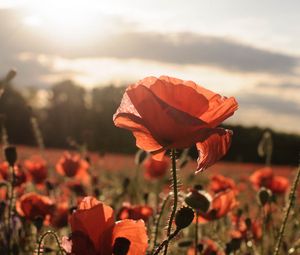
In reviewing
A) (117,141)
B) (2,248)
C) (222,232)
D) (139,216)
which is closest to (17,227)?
(2,248)

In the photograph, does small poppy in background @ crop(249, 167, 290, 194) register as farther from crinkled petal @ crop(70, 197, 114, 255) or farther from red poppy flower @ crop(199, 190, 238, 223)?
crinkled petal @ crop(70, 197, 114, 255)

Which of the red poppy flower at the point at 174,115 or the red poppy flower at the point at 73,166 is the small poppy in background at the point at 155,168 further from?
the red poppy flower at the point at 174,115

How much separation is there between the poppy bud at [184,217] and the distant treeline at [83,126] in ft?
75.8

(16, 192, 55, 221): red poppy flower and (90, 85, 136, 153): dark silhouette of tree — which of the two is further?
(90, 85, 136, 153): dark silhouette of tree

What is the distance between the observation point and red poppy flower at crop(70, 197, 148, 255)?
Result: 146 centimetres

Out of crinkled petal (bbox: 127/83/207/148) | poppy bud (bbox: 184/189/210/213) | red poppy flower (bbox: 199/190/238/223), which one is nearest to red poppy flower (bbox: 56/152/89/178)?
red poppy flower (bbox: 199/190/238/223)

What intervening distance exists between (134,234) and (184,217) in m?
0.13

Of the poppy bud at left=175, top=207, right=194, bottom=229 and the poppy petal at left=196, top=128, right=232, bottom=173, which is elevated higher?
the poppy petal at left=196, top=128, right=232, bottom=173

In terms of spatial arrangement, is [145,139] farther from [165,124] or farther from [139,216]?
[139,216]

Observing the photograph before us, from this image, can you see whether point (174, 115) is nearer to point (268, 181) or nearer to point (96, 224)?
point (96, 224)

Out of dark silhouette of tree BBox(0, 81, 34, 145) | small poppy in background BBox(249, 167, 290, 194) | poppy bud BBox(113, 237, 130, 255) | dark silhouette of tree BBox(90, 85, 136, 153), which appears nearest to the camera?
poppy bud BBox(113, 237, 130, 255)

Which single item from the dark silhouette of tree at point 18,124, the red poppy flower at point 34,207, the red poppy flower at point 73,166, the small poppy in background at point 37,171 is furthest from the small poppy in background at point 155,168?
the dark silhouette of tree at point 18,124

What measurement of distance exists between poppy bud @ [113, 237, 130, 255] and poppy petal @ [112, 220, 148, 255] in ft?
0.18

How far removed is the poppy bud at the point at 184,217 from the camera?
1573 mm
